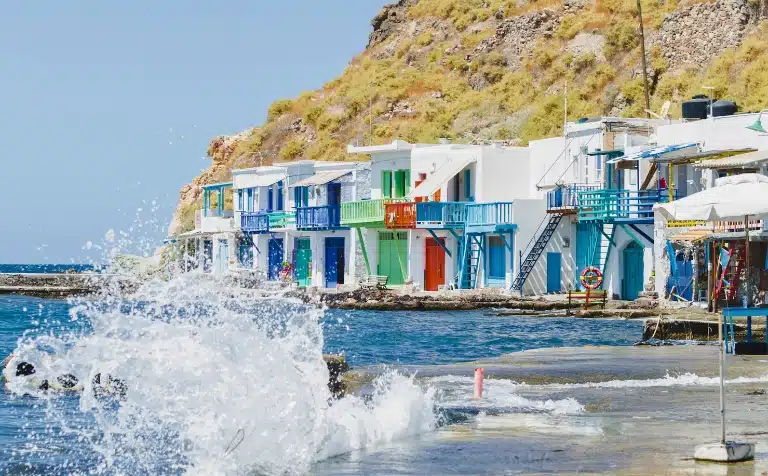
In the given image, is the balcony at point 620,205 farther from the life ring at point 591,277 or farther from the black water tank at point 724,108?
the black water tank at point 724,108

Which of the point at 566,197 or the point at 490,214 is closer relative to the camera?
the point at 566,197

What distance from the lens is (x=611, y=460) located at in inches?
490

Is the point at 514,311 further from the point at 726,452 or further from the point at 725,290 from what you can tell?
the point at 726,452

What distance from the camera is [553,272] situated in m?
52.1

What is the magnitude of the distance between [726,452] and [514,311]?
3371 cm

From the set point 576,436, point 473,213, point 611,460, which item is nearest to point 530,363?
point 576,436

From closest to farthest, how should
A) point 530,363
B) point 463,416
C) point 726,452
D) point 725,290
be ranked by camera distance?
point 726,452, point 463,416, point 530,363, point 725,290

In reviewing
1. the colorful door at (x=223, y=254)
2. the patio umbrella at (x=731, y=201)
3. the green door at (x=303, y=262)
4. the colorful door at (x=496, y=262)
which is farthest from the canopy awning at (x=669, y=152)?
the colorful door at (x=223, y=254)

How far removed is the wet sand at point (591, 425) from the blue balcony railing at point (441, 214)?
31569 mm

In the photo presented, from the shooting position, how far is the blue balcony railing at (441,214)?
54656 millimetres

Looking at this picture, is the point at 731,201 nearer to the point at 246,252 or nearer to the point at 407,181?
the point at 407,181

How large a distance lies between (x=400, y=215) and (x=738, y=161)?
66.0 feet

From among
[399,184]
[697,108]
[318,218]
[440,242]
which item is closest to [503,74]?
[318,218]

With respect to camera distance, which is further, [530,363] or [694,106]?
[694,106]
